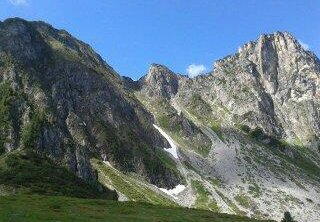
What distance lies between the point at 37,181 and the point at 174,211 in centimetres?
4206

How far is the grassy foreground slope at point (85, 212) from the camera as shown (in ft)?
178

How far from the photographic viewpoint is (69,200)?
7244cm

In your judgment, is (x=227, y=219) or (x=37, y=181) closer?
(x=227, y=219)

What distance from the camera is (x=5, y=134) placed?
19388 centimetres

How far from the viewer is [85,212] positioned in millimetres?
61062

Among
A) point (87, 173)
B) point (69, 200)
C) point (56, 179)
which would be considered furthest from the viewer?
point (87, 173)

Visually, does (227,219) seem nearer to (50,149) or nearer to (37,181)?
(37,181)

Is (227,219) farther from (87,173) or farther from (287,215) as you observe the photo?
(87,173)

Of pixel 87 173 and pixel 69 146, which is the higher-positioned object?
pixel 69 146

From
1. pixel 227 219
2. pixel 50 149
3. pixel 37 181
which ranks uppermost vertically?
pixel 50 149

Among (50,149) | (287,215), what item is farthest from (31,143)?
(287,215)

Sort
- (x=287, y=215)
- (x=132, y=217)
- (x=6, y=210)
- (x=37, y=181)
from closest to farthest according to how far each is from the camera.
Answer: (x=6, y=210), (x=132, y=217), (x=37, y=181), (x=287, y=215)

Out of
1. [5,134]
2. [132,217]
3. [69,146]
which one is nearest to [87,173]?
[69,146]

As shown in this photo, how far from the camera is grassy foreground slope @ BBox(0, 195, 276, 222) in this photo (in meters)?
54.2
